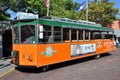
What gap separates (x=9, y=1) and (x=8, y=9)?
145 centimetres

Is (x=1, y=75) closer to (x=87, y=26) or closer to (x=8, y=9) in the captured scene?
(x=87, y=26)

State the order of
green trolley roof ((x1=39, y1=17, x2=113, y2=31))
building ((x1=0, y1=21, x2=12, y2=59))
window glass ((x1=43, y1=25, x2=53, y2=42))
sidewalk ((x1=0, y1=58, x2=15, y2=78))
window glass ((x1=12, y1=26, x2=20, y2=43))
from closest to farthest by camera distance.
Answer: sidewalk ((x1=0, y1=58, x2=15, y2=78)) < window glass ((x1=43, y1=25, x2=53, y2=42)) < green trolley roof ((x1=39, y1=17, x2=113, y2=31)) < window glass ((x1=12, y1=26, x2=20, y2=43)) < building ((x1=0, y1=21, x2=12, y2=59))

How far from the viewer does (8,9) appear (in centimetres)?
3550

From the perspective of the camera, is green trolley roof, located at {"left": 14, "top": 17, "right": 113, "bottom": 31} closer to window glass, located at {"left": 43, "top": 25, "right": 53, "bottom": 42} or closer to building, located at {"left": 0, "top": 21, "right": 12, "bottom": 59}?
window glass, located at {"left": 43, "top": 25, "right": 53, "bottom": 42}

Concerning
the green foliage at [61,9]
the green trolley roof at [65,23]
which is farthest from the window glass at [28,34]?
the green foliage at [61,9]

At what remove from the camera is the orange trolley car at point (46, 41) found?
43.5 ft

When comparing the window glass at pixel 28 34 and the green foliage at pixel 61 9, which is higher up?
the green foliage at pixel 61 9

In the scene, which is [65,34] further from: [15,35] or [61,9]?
[61,9]

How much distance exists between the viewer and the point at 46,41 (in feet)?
45.3

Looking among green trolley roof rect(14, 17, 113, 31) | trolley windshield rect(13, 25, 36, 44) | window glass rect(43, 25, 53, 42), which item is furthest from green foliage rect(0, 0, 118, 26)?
window glass rect(43, 25, 53, 42)

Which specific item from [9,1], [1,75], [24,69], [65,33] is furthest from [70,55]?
[9,1]

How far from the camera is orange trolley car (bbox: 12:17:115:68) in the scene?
13250 mm

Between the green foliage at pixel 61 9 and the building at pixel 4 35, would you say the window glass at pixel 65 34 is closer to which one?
the building at pixel 4 35

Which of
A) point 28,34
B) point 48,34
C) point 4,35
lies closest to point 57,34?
point 48,34
